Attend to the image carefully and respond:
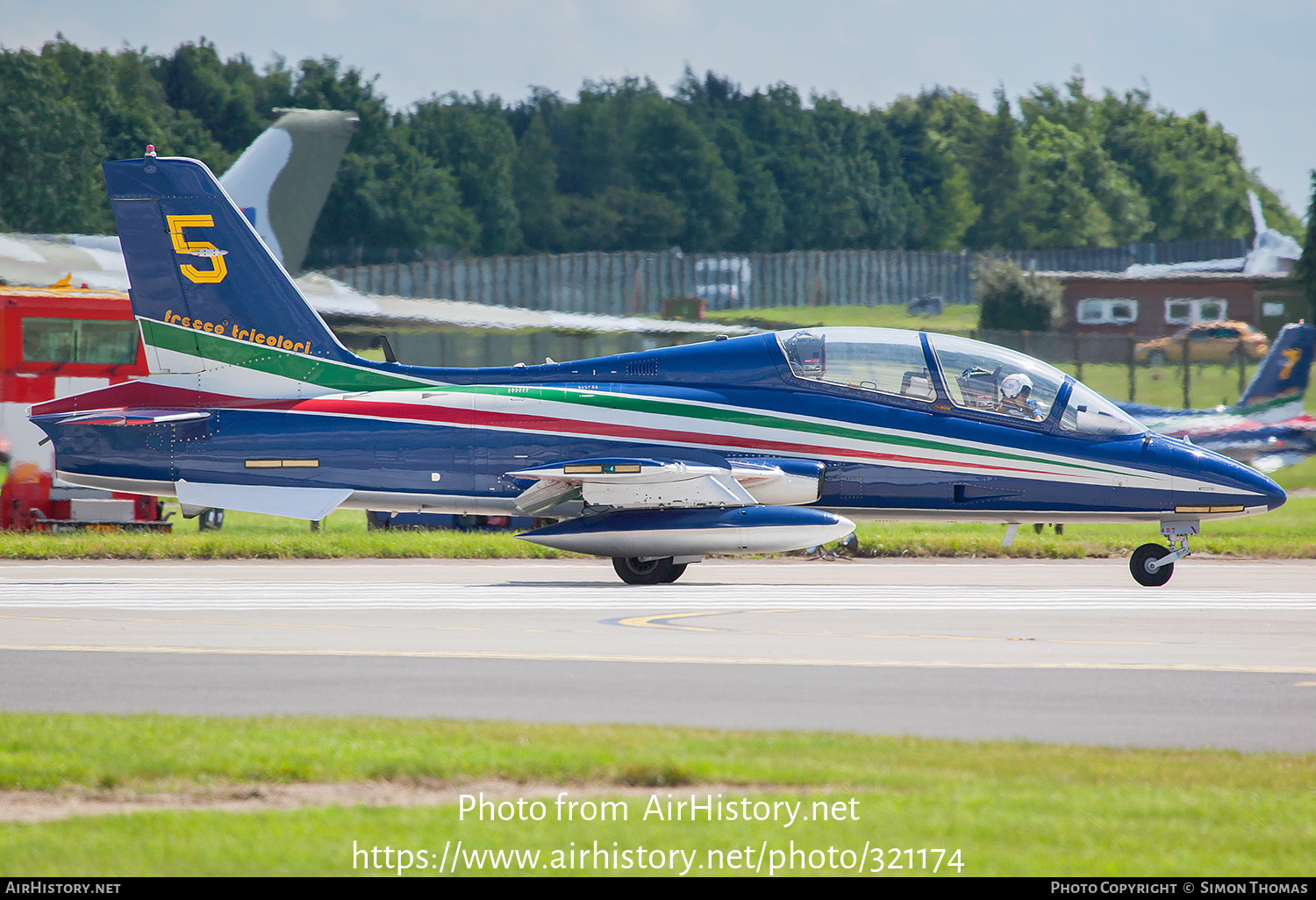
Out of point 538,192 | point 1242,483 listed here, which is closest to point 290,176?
point 1242,483

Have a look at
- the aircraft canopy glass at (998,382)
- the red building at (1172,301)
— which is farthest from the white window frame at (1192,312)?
the aircraft canopy glass at (998,382)

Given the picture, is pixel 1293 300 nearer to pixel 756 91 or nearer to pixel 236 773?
pixel 756 91

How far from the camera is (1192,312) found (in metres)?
62.8

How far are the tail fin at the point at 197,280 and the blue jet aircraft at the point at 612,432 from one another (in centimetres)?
2

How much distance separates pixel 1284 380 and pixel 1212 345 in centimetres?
2854

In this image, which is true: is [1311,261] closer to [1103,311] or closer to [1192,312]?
[1192,312]

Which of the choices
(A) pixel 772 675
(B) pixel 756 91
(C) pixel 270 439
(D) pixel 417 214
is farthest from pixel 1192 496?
(B) pixel 756 91

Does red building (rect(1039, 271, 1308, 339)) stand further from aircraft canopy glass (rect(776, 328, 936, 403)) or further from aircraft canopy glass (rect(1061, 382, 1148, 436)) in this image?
aircraft canopy glass (rect(776, 328, 936, 403))

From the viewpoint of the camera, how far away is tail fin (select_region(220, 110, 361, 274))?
3719 cm

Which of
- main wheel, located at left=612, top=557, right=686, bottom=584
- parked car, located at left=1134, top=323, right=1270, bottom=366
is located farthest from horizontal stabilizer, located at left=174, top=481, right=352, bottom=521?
parked car, located at left=1134, top=323, right=1270, bottom=366

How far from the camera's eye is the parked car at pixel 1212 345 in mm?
49688

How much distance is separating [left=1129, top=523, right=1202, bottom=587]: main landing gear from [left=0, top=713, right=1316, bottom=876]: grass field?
858cm

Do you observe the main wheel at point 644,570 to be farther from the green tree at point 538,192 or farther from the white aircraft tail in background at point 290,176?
the green tree at point 538,192
